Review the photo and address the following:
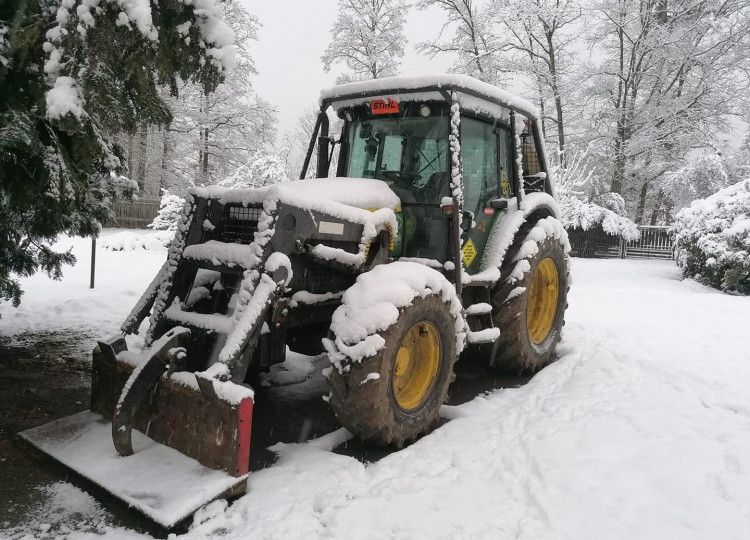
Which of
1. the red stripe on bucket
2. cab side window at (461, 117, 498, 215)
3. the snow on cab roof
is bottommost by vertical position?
the red stripe on bucket

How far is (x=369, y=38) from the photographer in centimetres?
2177

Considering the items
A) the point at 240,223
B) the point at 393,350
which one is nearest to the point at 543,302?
the point at 393,350

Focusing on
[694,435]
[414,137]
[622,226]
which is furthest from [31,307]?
[622,226]

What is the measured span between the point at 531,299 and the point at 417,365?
6.85 feet

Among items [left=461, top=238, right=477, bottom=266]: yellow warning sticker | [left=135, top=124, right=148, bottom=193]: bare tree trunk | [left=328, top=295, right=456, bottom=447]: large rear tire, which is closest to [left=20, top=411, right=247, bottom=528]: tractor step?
[left=328, top=295, right=456, bottom=447]: large rear tire

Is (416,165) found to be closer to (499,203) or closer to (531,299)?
(499,203)

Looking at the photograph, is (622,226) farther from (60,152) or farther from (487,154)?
(60,152)

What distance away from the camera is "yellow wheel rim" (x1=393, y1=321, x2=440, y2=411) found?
12.7ft

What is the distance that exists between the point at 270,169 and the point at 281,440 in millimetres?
13770

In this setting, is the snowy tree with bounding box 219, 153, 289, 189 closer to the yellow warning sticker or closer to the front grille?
the yellow warning sticker

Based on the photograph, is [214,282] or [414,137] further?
[414,137]

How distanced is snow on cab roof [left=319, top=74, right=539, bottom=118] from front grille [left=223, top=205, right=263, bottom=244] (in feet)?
5.27

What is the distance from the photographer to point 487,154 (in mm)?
4863

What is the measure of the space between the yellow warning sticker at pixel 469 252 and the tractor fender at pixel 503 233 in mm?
121
